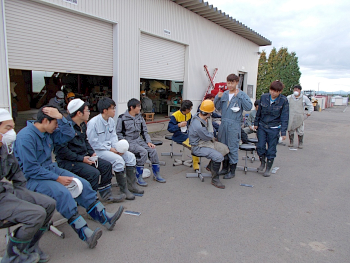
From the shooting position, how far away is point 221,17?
11.2 meters

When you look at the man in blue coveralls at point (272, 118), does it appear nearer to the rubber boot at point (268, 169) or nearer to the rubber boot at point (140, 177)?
the rubber boot at point (268, 169)

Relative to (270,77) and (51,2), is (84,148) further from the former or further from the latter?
(270,77)

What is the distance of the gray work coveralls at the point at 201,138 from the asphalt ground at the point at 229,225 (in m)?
0.58

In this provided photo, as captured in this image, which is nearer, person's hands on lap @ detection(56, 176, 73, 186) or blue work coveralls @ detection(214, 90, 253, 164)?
person's hands on lap @ detection(56, 176, 73, 186)

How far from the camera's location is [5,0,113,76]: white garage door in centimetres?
538

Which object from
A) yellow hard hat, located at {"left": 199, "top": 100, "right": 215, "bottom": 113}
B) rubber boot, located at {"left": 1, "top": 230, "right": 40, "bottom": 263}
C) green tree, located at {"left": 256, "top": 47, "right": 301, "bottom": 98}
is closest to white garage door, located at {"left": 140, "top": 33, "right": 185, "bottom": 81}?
yellow hard hat, located at {"left": 199, "top": 100, "right": 215, "bottom": 113}

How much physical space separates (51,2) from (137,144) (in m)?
4.05

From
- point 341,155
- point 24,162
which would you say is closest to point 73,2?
point 24,162

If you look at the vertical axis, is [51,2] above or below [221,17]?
below

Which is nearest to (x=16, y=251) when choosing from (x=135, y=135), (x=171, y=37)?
(x=135, y=135)

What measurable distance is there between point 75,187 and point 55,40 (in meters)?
4.80

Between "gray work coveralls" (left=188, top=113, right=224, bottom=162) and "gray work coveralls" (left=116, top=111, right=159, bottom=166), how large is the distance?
2.62 feet

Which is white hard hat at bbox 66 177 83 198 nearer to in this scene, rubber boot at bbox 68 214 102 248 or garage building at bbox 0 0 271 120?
rubber boot at bbox 68 214 102 248

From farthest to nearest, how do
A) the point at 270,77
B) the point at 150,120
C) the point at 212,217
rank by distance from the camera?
the point at 270,77
the point at 150,120
the point at 212,217
